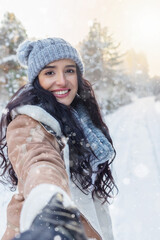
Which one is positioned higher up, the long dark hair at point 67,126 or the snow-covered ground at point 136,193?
the long dark hair at point 67,126

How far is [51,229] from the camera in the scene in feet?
2.00

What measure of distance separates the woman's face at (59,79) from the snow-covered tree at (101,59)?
54.0 ft

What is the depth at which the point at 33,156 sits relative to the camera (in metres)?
1.04

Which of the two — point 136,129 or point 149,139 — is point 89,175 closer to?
point 149,139

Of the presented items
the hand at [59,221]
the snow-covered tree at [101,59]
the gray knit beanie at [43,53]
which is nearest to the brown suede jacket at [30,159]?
the hand at [59,221]

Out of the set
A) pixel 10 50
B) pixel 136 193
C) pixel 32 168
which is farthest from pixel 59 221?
pixel 10 50

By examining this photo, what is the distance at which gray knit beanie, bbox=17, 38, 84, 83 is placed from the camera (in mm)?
1645

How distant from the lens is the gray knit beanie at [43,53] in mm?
1645

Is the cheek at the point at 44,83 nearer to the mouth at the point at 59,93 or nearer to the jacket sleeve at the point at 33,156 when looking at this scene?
the mouth at the point at 59,93

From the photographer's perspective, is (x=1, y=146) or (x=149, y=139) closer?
(x=1, y=146)

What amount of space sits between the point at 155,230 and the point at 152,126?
22.1 ft

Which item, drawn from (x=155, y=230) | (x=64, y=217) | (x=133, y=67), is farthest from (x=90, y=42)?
(x=133, y=67)

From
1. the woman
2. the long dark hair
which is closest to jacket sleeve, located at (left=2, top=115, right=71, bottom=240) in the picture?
the woman

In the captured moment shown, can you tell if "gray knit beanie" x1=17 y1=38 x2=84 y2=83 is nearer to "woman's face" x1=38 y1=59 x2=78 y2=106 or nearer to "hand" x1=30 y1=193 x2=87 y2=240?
"woman's face" x1=38 y1=59 x2=78 y2=106
